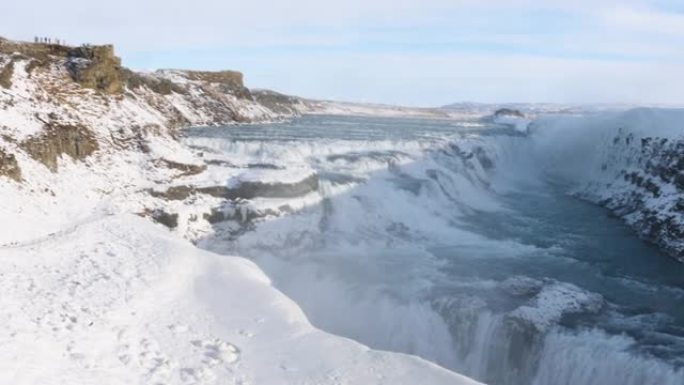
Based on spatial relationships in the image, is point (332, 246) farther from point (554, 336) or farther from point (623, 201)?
point (623, 201)

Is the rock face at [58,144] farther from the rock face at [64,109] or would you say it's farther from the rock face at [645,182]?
the rock face at [645,182]

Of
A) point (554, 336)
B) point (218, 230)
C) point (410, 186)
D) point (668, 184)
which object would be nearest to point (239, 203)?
point (218, 230)

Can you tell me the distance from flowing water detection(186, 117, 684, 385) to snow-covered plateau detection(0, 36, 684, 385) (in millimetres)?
87

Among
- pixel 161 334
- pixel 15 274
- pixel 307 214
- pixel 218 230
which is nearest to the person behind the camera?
pixel 161 334

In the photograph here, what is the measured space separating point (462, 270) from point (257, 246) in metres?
7.74

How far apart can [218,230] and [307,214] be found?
3958 mm

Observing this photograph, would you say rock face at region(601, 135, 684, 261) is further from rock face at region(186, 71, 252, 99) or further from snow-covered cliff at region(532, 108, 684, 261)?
rock face at region(186, 71, 252, 99)

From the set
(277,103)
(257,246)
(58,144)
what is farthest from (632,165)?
(277,103)

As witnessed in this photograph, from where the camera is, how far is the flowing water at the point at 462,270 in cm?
1695

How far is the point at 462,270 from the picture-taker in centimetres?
2305

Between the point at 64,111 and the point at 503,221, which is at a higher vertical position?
the point at 64,111

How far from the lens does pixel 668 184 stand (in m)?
32.0

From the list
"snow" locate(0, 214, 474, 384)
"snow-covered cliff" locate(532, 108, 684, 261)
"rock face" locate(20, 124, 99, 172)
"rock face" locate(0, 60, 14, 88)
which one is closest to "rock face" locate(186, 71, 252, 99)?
"snow-covered cliff" locate(532, 108, 684, 261)

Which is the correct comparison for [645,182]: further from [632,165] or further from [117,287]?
[117,287]
